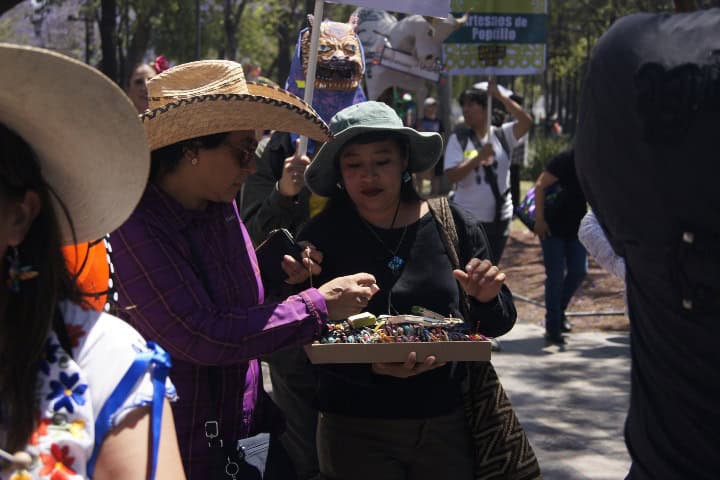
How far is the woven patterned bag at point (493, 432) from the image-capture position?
11.2 feet

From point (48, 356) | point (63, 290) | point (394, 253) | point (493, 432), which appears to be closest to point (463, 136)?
point (394, 253)

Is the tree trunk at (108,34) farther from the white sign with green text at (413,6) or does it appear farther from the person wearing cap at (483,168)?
the white sign with green text at (413,6)

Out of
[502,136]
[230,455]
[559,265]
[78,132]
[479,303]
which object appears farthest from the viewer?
[502,136]

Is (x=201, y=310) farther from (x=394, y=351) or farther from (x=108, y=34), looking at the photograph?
(x=108, y=34)

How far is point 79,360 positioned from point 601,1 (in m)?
29.6

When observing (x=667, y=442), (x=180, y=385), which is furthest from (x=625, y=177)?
(x=180, y=385)

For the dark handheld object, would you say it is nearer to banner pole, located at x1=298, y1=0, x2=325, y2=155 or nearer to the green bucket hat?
the green bucket hat

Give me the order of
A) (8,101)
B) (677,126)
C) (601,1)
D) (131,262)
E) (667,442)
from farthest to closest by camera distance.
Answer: (601,1) → (131,262) → (667,442) → (677,126) → (8,101)

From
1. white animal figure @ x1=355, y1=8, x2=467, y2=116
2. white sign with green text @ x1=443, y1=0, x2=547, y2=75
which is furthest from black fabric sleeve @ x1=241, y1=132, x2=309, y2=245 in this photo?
white sign with green text @ x1=443, y1=0, x2=547, y2=75

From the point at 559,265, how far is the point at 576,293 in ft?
11.9

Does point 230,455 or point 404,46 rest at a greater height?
point 404,46

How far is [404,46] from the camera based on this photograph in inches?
432

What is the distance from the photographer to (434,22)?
1008cm

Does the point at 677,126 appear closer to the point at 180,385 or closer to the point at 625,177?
the point at 625,177
